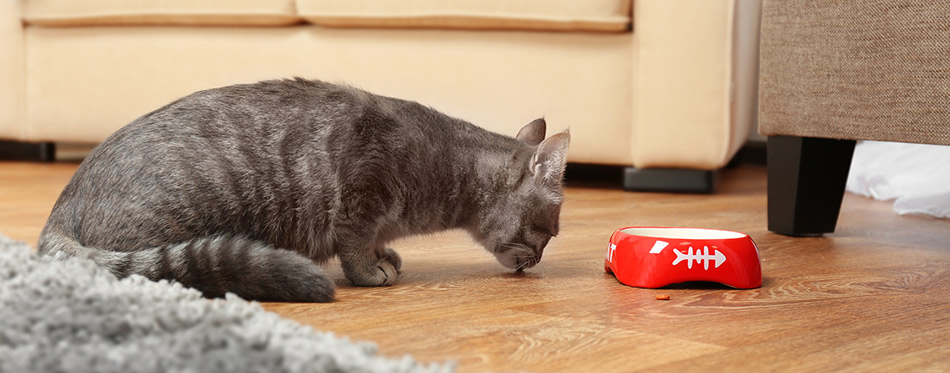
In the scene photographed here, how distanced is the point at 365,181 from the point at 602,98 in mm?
1495

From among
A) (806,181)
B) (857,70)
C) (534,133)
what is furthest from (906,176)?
(534,133)

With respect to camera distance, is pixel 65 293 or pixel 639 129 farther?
pixel 639 129

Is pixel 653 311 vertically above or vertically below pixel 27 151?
above

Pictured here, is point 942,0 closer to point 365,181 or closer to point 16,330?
point 365,181

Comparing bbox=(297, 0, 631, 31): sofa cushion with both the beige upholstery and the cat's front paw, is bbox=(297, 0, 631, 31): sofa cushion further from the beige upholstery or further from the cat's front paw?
the cat's front paw

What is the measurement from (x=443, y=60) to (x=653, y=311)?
1782 millimetres

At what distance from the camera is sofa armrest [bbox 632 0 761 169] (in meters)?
2.69

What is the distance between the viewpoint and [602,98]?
2.85m

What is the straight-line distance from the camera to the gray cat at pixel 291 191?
4.33 ft

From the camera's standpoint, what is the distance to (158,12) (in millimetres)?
3166

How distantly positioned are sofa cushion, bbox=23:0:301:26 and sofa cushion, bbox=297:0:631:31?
0.12 m

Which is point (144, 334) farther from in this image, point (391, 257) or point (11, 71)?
point (11, 71)

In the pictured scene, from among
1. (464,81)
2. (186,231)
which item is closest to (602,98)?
(464,81)

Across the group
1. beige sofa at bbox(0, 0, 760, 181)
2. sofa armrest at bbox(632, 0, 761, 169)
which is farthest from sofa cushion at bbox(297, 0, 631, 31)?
sofa armrest at bbox(632, 0, 761, 169)
